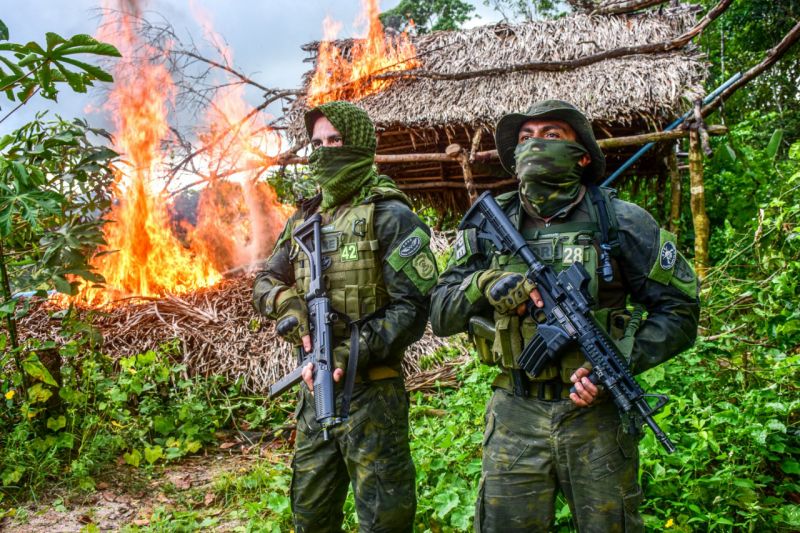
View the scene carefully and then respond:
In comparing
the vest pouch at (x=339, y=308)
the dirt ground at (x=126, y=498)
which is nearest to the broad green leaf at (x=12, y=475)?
the dirt ground at (x=126, y=498)

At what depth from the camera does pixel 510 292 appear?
7.02 feet

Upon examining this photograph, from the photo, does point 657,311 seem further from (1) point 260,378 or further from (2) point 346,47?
(2) point 346,47

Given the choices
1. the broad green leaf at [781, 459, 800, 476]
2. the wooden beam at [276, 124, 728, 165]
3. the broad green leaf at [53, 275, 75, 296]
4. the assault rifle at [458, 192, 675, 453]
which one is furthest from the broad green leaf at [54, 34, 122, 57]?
the wooden beam at [276, 124, 728, 165]

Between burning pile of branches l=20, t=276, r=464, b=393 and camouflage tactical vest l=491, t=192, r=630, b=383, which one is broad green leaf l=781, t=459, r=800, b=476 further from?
burning pile of branches l=20, t=276, r=464, b=393

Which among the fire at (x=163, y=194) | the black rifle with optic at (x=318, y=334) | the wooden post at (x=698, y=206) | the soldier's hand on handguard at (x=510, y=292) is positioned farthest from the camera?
the fire at (x=163, y=194)

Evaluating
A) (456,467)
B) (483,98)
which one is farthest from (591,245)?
(483,98)

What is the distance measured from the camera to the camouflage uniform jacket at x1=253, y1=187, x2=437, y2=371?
2557 mm

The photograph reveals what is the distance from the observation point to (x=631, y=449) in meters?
2.11

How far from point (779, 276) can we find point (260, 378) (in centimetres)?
443

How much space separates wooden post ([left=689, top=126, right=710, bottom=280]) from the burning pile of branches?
2879 millimetres

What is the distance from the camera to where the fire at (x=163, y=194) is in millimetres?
7059

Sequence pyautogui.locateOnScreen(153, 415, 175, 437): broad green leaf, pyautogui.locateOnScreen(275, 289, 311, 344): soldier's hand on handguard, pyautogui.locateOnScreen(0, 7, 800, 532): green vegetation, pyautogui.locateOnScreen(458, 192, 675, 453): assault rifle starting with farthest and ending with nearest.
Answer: pyautogui.locateOnScreen(153, 415, 175, 437): broad green leaf
pyautogui.locateOnScreen(0, 7, 800, 532): green vegetation
pyautogui.locateOnScreen(275, 289, 311, 344): soldier's hand on handguard
pyautogui.locateOnScreen(458, 192, 675, 453): assault rifle

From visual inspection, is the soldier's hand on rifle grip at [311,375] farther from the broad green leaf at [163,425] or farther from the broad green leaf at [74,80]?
the broad green leaf at [163,425]

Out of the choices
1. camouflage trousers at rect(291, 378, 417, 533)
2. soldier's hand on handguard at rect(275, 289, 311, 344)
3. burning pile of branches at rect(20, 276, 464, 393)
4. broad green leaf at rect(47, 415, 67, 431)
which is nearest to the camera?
camouflage trousers at rect(291, 378, 417, 533)
